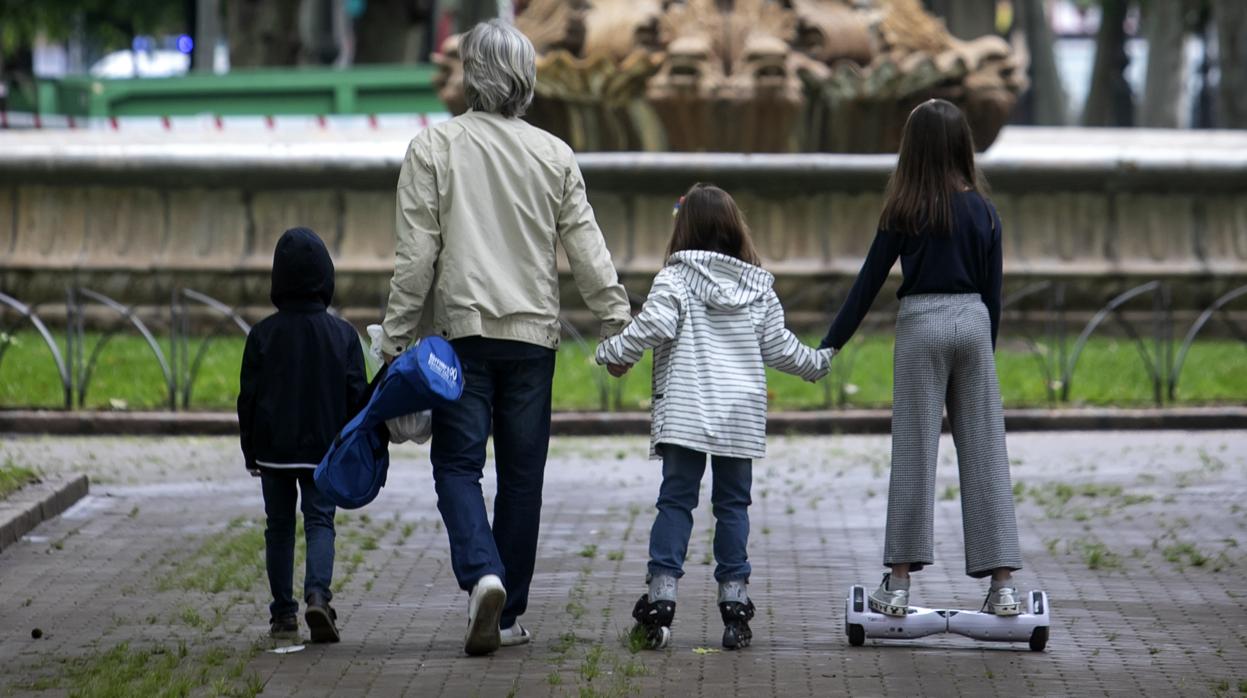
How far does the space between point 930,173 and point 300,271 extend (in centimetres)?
193

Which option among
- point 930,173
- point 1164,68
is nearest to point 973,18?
point 1164,68

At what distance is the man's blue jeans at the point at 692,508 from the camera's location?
21.5 ft

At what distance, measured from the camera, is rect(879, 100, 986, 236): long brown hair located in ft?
21.3

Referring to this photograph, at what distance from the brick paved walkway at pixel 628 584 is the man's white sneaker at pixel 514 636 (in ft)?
0.23

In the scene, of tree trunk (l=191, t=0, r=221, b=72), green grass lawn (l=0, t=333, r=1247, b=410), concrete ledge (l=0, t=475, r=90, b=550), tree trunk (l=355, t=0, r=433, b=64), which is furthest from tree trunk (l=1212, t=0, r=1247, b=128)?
concrete ledge (l=0, t=475, r=90, b=550)

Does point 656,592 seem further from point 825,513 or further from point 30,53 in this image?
point 30,53

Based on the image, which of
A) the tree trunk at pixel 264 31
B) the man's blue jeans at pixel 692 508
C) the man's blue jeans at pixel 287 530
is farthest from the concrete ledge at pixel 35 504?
the tree trunk at pixel 264 31

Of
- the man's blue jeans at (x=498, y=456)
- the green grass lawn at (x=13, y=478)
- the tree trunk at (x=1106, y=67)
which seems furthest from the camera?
the tree trunk at (x=1106, y=67)

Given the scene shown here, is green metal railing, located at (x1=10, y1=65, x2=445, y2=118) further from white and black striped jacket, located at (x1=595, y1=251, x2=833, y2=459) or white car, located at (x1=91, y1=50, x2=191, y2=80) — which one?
white car, located at (x1=91, y1=50, x2=191, y2=80)

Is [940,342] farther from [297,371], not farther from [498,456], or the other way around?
[297,371]

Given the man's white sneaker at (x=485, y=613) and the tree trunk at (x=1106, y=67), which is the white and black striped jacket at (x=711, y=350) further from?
the tree trunk at (x=1106, y=67)

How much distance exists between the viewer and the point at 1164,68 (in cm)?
4231

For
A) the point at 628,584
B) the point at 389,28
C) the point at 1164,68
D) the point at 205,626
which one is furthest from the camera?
the point at 1164,68

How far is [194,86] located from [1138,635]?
24.9 meters
